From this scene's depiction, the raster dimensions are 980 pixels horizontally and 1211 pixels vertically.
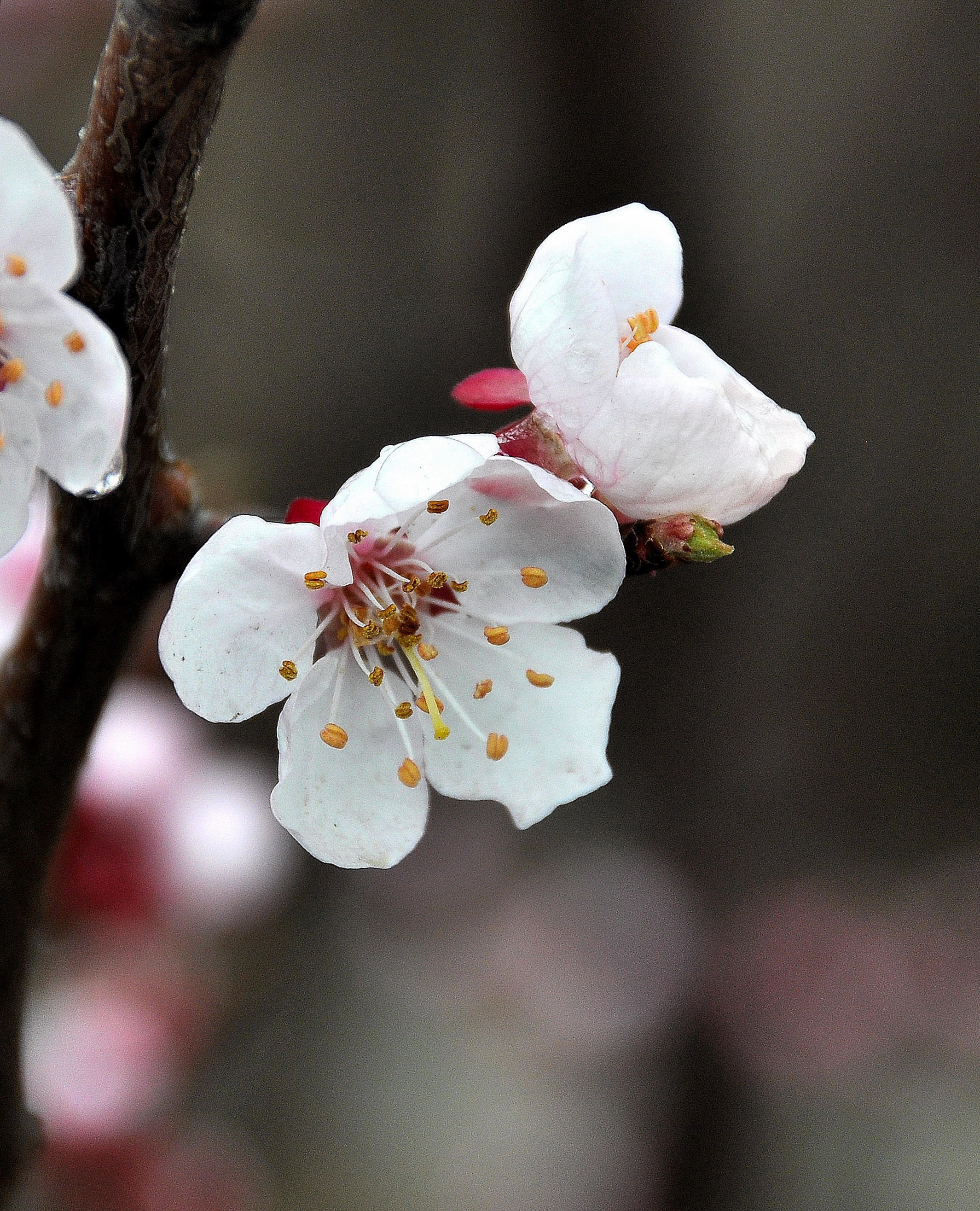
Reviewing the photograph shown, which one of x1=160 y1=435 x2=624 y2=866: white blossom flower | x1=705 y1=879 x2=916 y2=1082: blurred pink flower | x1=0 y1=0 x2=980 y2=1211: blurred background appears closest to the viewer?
x1=160 y1=435 x2=624 y2=866: white blossom flower

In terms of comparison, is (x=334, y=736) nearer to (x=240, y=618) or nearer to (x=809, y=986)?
(x=240, y=618)

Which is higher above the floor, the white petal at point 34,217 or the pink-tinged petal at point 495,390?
the white petal at point 34,217

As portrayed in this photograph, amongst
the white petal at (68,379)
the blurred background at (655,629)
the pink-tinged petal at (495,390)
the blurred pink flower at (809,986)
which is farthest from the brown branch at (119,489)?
the blurred pink flower at (809,986)

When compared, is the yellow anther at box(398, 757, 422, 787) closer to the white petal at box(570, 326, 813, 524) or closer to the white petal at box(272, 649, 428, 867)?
the white petal at box(272, 649, 428, 867)

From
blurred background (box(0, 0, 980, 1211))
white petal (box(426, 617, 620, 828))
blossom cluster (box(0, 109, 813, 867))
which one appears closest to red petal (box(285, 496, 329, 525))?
blossom cluster (box(0, 109, 813, 867))

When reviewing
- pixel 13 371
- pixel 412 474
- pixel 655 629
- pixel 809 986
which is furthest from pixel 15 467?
pixel 809 986

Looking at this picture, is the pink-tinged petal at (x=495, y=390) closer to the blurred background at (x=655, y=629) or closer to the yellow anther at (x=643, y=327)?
the yellow anther at (x=643, y=327)

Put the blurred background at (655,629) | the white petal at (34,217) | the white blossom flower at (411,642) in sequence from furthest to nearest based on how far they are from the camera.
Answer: the blurred background at (655,629) < the white blossom flower at (411,642) < the white petal at (34,217)
